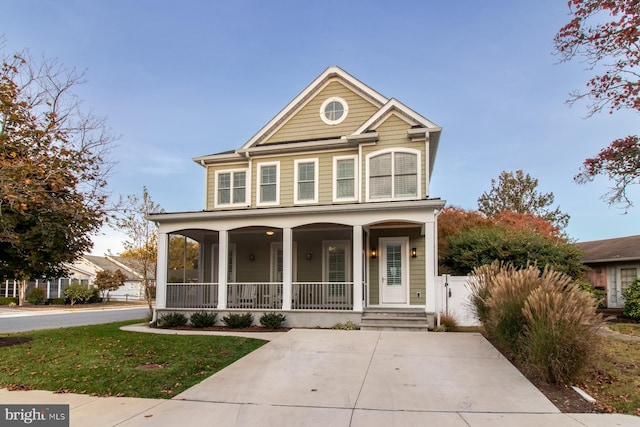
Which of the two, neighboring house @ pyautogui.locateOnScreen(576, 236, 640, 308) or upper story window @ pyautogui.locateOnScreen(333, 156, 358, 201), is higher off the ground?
upper story window @ pyautogui.locateOnScreen(333, 156, 358, 201)

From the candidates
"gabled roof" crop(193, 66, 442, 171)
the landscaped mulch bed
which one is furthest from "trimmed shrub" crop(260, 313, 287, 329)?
the landscaped mulch bed

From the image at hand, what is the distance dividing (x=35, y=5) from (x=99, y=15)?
197 centimetres

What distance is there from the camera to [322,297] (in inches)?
481

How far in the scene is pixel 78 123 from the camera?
972 cm

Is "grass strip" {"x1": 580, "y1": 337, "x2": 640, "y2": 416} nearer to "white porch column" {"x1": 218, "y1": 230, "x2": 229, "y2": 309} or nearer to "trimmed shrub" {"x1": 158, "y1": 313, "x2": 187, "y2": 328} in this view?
"white porch column" {"x1": 218, "y1": 230, "x2": 229, "y2": 309}

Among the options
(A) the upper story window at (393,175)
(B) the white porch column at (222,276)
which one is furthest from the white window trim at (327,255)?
(B) the white porch column at (222,276)

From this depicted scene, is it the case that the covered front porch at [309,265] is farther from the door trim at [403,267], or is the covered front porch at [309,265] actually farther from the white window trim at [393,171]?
the white window trim at [393,171]

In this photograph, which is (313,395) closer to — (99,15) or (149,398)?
(149,398)

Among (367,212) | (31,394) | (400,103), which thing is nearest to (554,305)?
(367,212)

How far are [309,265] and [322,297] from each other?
108 inches

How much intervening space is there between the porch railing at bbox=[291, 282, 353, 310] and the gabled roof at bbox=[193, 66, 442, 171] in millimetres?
4729

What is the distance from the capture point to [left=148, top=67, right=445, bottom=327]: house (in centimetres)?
1209

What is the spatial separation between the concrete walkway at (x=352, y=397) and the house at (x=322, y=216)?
3818mm

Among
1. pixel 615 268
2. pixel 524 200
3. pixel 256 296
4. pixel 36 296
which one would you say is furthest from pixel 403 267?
pixel 36 296
